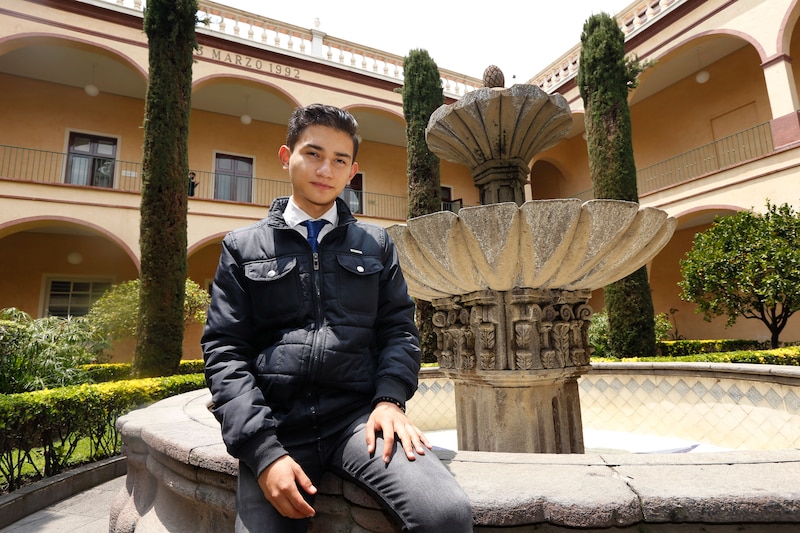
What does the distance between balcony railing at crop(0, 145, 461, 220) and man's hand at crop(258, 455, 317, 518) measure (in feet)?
42.3

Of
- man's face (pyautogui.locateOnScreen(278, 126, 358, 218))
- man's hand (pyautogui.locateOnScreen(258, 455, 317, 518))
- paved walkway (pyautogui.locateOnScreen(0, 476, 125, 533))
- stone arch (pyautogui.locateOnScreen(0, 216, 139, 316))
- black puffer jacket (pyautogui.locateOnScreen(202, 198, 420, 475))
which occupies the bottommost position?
paved walkway (pyautogui.locateOnScreen(0, 476, 125, 533))

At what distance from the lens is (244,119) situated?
15.7 meters

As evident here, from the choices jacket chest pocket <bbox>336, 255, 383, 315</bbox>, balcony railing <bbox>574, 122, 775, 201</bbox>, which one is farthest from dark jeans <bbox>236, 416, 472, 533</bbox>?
balcony railing <bbox>574, 122, 775, 201</bbox>

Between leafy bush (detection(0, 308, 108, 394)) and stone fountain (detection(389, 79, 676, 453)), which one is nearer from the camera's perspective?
stone fountain (detection(389, 79, 676, 453))

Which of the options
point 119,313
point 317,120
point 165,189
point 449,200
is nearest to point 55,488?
point 317,120

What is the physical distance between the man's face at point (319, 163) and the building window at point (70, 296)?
14.7m

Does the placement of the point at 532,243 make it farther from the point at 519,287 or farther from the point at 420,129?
the point at 420,129

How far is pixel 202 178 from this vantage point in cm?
1508

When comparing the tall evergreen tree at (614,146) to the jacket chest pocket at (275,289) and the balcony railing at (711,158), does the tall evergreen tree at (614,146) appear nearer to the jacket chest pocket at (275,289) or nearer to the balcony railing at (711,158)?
the balcony railing at (711,158)

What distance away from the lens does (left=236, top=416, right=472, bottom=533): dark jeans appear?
3.58 ft

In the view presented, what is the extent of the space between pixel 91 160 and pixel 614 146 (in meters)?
14.5

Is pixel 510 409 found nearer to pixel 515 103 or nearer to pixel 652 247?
pixel 652 247

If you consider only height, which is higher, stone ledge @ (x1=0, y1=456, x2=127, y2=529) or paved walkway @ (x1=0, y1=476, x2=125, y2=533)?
stone ledge @ (x1=0, y1=456, x2=127, y2=529)

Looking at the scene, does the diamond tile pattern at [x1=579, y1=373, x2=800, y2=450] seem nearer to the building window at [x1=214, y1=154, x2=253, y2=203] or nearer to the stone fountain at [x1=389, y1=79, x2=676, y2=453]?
the stone fountain at [x1=389, y1=79, x2=676, y2=453]
